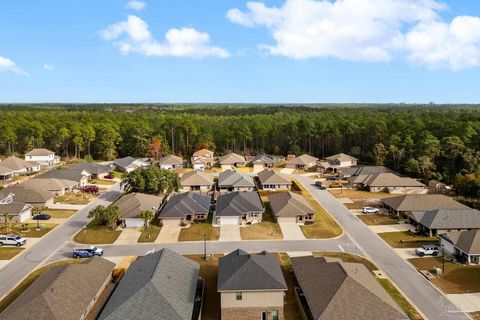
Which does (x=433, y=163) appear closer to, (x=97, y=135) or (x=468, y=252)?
(x=468, y=252)

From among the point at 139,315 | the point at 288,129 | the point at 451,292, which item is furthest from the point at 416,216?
the point at 288,129

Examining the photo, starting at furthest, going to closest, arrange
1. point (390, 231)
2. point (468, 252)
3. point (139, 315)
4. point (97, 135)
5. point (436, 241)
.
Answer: point (97, 135)
point (390, 231)
point (436, 241)
point (468, 252)
point (139, 315)

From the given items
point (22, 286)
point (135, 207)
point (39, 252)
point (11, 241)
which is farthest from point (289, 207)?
point (11, 241)

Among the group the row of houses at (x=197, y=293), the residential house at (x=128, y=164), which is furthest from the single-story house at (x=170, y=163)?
the row of houses at (x=197, y=293)

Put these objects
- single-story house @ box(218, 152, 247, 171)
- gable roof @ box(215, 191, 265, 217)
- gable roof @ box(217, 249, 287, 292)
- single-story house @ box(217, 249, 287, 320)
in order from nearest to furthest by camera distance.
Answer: single-story house @ box(217, 249, 287, 320) → gable roof @ box(217, 249, 287, 292) → gable roof @ box(215, 191, 265, 217) → single-story house @ box(218, 152, 247, 171)

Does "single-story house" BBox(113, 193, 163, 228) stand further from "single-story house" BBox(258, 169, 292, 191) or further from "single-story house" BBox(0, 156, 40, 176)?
"single-story house" BBox(0, 156, 40, 176)

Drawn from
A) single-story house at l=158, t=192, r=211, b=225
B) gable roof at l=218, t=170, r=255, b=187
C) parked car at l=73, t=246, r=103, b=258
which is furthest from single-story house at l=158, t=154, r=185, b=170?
parked car at l=73, t=246, r=103, b=258

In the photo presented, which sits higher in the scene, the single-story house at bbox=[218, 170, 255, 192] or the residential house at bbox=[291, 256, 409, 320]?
the residential house at bbox=[291, 256, 409, 320]
